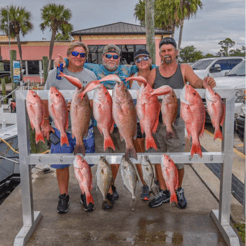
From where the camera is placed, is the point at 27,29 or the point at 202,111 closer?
the point at 202,111

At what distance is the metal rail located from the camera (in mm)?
2852

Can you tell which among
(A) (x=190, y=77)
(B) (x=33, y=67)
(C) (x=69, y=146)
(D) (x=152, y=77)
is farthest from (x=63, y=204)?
(B) (x=33, y=67)

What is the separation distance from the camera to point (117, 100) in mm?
2406

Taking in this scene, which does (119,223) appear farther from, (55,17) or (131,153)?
(55,17)

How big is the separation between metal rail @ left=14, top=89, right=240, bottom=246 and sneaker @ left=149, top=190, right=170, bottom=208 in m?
0.75

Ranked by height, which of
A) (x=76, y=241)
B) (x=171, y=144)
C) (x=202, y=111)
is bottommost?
(x=76, y=241)

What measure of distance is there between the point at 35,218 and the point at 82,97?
1589mm

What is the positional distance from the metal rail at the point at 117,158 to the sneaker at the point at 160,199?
752mm

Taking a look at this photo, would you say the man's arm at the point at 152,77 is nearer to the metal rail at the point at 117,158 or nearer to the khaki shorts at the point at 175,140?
the khaki shorts at the point at 175,140

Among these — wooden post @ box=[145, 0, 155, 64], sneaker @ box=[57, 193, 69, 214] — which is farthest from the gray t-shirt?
wooden post @ box=[145, 0, 155, 64]

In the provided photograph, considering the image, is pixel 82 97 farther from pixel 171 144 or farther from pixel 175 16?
pixel 175 16

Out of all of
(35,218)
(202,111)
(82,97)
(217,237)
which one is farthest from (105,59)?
(217,237)

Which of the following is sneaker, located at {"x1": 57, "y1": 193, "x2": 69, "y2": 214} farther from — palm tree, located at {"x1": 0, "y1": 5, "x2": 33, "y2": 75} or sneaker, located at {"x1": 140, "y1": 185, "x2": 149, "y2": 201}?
palm tree, located at {"x1": 0, "y1": 5, "x2": 33, "y2": 75}

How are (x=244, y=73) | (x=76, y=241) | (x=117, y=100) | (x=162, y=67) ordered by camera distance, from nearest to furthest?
1. (x=117, y=100)
2. (x=76, y=241)
3. (x=162, y=67)
4. (x=244, y=73)
